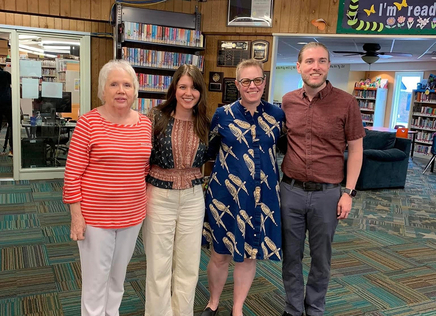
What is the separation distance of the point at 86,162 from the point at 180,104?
0.57 metres

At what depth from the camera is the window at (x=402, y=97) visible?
1255 centimetres

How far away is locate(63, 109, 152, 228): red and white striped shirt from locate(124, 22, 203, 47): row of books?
3490mm

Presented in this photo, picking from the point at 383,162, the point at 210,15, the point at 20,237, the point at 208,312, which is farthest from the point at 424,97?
the point at 20,237

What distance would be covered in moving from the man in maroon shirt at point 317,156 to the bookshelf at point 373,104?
11336mm

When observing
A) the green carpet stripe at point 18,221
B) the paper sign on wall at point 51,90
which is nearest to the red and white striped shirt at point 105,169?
the green carpet stripe at point 18,221

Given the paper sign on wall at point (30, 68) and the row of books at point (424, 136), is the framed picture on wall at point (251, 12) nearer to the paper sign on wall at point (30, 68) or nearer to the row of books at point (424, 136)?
the paper sign on wall at point (30, 68)

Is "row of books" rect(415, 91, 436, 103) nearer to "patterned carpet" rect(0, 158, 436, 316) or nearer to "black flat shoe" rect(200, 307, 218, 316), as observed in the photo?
"patterned carpet" rect(0, 158, 436, 316)

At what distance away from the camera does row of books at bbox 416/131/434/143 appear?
1098cm

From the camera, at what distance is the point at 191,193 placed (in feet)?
6.64

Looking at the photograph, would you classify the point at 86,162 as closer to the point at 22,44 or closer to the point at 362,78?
the point at 22,44

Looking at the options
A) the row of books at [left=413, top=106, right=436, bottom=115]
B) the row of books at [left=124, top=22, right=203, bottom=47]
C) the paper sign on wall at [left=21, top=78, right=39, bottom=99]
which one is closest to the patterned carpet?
the paper sign on wall at [left=21, top=78, right=39, bottom=99]

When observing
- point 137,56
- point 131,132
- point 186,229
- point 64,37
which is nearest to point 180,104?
point 131,132

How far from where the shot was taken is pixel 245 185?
2.07 meters

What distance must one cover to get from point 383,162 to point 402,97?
25.1 ft
